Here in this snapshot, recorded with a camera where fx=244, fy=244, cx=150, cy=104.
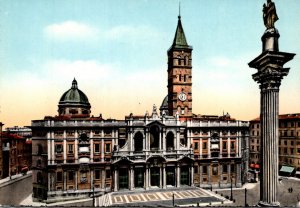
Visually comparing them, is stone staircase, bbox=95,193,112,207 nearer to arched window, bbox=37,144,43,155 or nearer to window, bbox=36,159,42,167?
window, bbox=36,159,42,167

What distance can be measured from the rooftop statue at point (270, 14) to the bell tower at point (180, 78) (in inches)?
1013

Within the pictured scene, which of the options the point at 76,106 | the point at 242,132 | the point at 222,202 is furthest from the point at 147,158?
the point at 76,106

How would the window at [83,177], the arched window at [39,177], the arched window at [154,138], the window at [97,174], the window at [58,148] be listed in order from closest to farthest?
the window at [58,148] → the arched window at [39,177] → the window at [83,177] → the window at [97,174] → the arched window at [154,138]

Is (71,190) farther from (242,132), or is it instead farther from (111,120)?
(242,132)

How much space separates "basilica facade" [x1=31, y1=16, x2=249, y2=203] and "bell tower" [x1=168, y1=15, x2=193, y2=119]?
4.09 meters

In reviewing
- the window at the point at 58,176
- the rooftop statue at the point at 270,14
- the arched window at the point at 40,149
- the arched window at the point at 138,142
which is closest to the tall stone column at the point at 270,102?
the rooftop statue at the point at 270,14

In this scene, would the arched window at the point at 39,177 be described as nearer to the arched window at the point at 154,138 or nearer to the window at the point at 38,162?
the window at the point at 38,162

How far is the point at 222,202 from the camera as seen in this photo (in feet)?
78.1

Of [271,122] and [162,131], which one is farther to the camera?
[162,131]

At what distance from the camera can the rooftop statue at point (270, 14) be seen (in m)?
9.11

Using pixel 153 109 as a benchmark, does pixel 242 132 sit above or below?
below

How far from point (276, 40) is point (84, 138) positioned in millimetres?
23120

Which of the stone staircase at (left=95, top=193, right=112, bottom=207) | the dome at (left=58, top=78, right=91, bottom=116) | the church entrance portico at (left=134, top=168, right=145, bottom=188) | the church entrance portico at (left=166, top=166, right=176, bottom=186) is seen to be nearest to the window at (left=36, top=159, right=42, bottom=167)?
the stone staircase at (left=95, top=193, right=112, bottom=207)

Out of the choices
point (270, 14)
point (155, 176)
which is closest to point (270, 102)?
point (270, 14)
